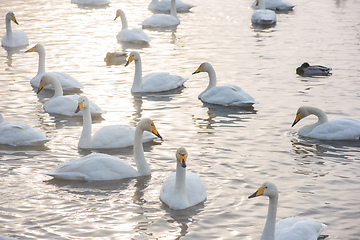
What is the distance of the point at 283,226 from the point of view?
669 cm

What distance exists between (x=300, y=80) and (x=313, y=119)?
3274 millimetres

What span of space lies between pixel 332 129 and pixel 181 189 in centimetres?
439

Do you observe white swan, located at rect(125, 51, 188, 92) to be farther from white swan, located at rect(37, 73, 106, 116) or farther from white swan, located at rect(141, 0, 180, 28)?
white swan, located at rect(141, 0, 180, 28)

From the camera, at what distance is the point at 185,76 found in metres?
15.7

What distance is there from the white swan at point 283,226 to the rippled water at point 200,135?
19.7 inches

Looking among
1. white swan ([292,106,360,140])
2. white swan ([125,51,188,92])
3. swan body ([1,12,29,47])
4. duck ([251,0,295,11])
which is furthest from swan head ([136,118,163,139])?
duck ([251,0,295,11])

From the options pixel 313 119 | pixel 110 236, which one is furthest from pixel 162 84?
pixel 110 236

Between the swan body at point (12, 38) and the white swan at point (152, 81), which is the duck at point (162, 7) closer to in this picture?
the swan body at point (12, 38)

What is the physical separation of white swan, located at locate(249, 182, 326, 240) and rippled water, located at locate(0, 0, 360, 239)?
0.50 metres

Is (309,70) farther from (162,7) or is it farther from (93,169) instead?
(162,7)

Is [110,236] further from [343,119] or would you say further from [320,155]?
[343,119]

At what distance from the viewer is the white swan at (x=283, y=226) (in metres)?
6.32

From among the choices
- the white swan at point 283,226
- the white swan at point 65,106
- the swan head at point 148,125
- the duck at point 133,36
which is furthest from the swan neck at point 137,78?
the white swan at point 283,226

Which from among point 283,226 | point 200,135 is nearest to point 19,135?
point 200,135
